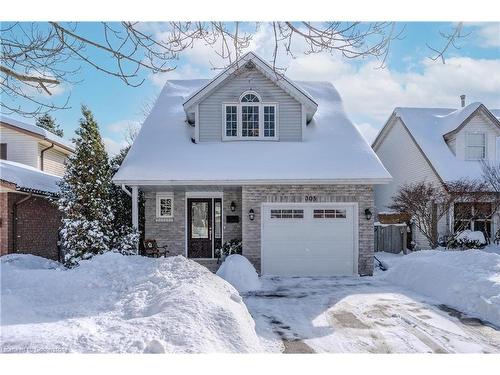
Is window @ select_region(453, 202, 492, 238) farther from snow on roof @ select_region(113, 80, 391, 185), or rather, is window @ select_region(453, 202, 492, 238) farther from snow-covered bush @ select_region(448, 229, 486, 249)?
snow on roof @ select_region(113, 80, 391, 185)

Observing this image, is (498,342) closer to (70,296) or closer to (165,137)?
(70,296)

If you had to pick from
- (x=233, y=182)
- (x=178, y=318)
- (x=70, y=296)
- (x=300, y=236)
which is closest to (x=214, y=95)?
(x=233, y=182)

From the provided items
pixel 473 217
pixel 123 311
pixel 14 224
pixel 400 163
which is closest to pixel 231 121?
pixel 14 224

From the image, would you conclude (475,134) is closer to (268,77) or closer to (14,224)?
(268,77)

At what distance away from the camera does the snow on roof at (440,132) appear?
12.4 meters

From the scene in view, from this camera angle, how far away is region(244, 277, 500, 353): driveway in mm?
4664

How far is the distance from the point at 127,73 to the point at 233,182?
4628mm

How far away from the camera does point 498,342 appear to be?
4.79 metres

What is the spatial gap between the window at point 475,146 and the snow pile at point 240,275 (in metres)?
8.53

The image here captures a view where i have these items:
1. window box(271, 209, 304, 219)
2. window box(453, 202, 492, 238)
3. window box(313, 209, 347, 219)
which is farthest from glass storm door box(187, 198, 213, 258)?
window box(453, 202, 492, 238)

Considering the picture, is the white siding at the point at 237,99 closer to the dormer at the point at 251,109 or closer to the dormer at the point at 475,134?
the dormer at the point at 251,109

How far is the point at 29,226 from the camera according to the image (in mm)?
7512

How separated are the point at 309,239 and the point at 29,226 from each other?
5.60 meters
